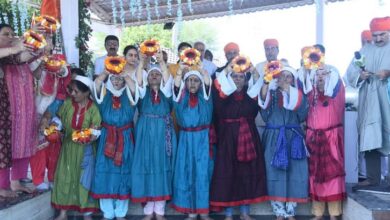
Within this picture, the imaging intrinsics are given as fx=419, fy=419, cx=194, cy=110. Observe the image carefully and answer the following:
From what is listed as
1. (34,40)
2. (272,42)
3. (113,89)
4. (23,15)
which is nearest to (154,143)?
(113,89)

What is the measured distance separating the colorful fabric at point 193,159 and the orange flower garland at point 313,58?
1151 mm

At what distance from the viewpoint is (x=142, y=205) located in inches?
191

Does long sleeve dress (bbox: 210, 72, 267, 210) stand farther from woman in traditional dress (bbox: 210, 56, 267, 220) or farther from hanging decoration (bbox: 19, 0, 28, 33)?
hanging decoration (bbox: 19, 0, 28, 33)

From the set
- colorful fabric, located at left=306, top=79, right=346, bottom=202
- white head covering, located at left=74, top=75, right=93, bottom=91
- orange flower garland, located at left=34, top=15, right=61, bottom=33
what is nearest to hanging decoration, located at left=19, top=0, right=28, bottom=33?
orange flower garland, located at left=34, top=15, right=61, bottom=33

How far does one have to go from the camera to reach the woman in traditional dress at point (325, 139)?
4461 mm

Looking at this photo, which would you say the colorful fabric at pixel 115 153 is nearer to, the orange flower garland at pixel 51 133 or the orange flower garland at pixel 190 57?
the orange flower garland at pixel 51 133

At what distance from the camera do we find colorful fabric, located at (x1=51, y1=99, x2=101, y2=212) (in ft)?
15.2

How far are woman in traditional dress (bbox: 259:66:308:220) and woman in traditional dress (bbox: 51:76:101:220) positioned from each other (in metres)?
1.93

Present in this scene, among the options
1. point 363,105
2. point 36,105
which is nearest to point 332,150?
point 363,105

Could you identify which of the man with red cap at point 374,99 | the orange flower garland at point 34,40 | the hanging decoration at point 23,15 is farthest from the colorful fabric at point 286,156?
the hanging decoration at point 23,15

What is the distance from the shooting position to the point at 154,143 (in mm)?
4617

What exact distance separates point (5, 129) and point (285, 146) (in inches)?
114

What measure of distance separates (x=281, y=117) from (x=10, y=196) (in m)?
2.99

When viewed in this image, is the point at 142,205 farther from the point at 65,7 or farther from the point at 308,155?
the point at 65,7
